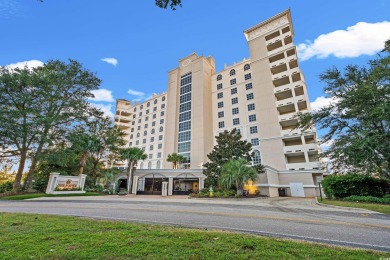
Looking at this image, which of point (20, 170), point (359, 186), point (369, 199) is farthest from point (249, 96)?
point (20, 170)

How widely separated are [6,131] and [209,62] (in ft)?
149

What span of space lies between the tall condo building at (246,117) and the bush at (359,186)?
8.77 m

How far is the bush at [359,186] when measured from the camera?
17469 millimetres

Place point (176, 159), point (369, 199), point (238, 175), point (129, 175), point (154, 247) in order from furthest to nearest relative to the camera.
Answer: point (176, 159)
point (129, 175)
point (238, 175)
point (369, 199)
point (154, 247)

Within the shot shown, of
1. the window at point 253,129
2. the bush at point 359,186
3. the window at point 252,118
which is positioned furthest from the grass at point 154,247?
the window at point 252,118

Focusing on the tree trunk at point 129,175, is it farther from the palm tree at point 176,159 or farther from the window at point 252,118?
the window at point 252,118

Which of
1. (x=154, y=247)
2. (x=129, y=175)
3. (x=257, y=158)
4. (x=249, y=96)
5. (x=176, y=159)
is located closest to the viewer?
(x=154, y=247)

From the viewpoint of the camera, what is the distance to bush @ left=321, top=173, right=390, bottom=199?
17469 mm

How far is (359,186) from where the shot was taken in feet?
58.2

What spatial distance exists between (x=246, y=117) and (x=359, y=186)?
84.2ft

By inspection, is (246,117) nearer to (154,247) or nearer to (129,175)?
(129,175)

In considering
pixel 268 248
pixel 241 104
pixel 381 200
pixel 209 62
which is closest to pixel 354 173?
pixel 381 200

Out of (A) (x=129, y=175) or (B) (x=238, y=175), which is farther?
(A) (x=129, y=175)

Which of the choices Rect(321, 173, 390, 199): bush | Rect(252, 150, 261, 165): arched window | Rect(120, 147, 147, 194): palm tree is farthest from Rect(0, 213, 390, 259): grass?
Rect(252, 150, 261, 165): arched window
